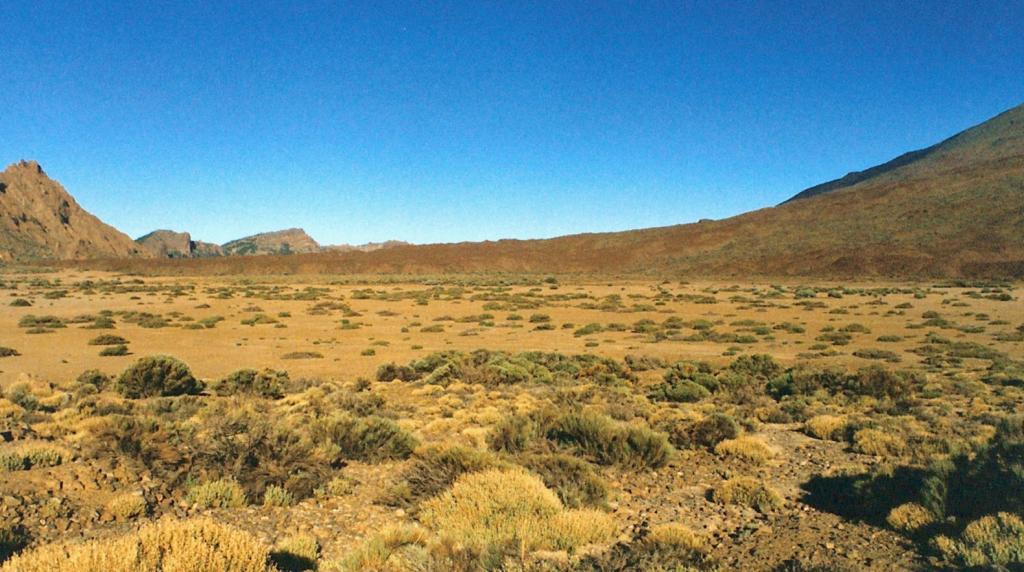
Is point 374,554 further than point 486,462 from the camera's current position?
No

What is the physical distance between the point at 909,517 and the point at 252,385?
14503 mm

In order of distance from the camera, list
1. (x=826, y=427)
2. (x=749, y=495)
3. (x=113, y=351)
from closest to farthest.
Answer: (x=749, y=495)
(x=826, y=427)
(x=113, y=351)

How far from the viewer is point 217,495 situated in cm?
702

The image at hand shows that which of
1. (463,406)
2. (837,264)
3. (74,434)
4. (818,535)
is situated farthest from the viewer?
(837,264)

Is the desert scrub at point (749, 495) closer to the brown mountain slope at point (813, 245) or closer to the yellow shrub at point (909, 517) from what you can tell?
the yellow shrub at point (909, 517)

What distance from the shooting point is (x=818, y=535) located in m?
6.30

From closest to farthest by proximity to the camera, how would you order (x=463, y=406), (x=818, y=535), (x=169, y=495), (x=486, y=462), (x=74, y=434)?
(x=818, y=535) < (x=169, y=495) < (x=486, y=462) < (x=74, y=434) < (x=463, y=406)

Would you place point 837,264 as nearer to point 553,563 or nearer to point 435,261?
point 435,261

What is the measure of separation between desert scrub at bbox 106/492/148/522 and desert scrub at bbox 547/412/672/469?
586cm

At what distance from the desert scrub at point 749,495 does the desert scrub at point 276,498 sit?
5.25m

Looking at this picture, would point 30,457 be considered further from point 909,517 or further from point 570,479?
point 909,517

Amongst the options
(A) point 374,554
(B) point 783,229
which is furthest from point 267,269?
(A) point 374,554

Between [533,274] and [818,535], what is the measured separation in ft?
342

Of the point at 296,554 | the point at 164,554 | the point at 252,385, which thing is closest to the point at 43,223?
the point at 252,385
